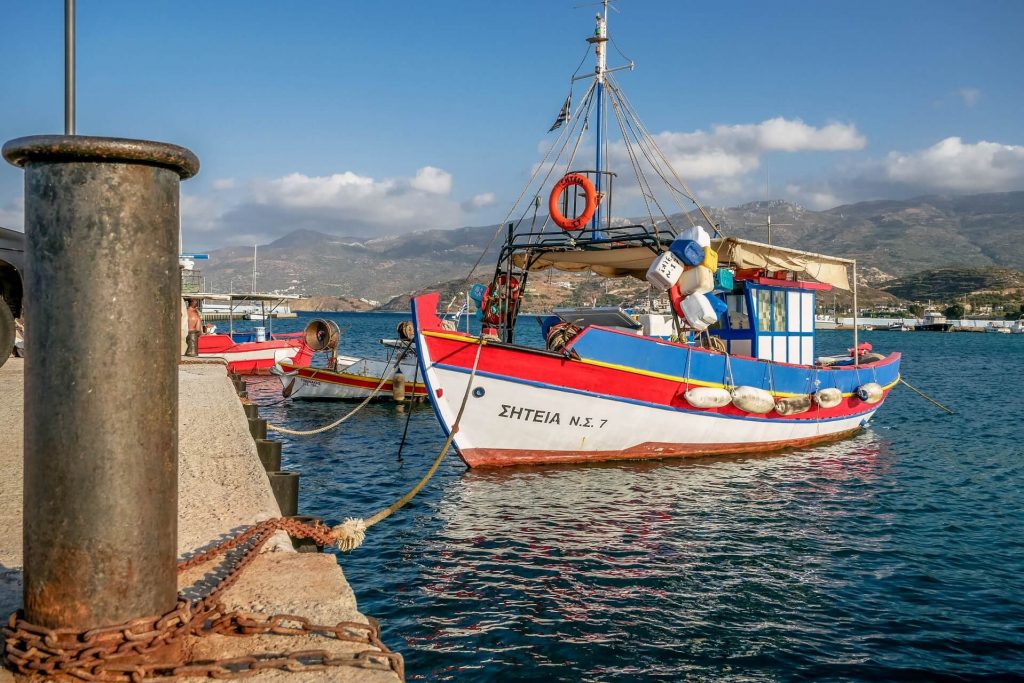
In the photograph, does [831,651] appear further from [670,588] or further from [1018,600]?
[1018,600]

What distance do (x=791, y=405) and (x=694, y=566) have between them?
26.8ft

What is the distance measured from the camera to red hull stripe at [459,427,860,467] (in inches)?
567

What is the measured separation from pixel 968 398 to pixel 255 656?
34.8 meters

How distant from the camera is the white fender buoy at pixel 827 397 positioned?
17.6 metres

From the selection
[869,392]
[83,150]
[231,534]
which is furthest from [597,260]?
[83,150]

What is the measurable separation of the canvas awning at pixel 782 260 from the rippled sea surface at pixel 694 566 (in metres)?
4.30

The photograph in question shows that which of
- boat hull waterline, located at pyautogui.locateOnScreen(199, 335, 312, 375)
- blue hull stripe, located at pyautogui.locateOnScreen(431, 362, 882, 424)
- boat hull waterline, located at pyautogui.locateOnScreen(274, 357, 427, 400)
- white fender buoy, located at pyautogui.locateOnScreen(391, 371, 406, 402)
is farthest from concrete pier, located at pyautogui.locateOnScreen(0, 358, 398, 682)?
boat hull waterline, located at pyautogui.locateOnScreen(199, 335, 312, 375)

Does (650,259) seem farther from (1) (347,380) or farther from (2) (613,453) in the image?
(1) (347,380)

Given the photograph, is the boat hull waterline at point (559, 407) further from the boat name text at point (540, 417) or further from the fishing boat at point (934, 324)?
the fishing boat at point (934, 324)

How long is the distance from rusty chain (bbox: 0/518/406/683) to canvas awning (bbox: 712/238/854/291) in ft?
46.8

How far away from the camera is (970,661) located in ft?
23.6

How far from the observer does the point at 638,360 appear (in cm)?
1454

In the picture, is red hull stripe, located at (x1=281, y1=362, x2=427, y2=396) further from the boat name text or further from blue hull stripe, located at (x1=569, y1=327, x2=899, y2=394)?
blue hull stripe, located at (x1=569, y1=327, x2=899, y2=394)

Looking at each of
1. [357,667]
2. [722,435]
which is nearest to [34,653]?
[357,667]
